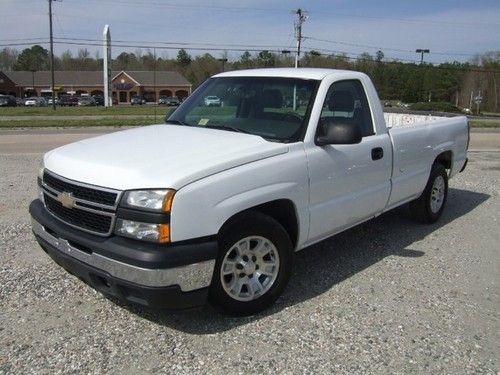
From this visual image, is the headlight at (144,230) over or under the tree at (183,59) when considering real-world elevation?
under

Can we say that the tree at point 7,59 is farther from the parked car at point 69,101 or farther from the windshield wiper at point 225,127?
the windshield wiper at point 225,127

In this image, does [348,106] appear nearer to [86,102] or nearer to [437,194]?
[437,194]

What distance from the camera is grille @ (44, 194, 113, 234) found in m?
3.33

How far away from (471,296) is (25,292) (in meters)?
3.73

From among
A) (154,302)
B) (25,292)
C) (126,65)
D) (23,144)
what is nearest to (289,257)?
(154,302)

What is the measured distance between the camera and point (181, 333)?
361 cm

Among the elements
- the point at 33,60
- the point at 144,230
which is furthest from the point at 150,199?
the point at 33,60

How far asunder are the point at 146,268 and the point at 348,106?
2.63 meters

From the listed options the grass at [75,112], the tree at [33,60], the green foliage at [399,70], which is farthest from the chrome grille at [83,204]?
the tree at [33,60]

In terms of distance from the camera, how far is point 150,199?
3174mm

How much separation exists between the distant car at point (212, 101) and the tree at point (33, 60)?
119169 mm

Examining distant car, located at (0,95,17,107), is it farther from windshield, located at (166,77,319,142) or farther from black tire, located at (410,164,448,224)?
black tire, located at (410,164,448,224)

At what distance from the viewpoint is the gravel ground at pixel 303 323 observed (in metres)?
3.27

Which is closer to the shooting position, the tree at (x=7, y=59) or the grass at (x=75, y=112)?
the grass at (x=75, y=112)
